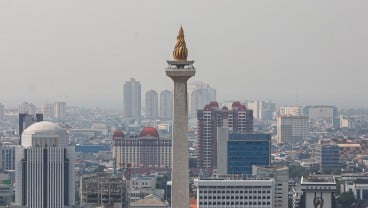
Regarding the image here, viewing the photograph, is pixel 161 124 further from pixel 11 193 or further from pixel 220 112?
pixel 11 193

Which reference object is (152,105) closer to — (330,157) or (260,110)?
(260,110)

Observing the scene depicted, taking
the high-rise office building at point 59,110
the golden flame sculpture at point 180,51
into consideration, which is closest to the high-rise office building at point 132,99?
the high-rise office building at point 59,110

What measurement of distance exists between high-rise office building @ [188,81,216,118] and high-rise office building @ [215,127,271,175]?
168ft

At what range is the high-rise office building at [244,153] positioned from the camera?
6456cm

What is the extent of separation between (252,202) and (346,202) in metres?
11.7

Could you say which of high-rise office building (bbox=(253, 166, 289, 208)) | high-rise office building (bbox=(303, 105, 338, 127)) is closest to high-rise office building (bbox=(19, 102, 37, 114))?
high-rise office building (bbox=(303, 105, 338, 127))

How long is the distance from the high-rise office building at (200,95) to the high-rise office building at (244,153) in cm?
5121

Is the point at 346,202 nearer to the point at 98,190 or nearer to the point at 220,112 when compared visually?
the point at 98,190

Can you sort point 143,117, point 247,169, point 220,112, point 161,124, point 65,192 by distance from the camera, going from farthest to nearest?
point 143,117, point 161,124, point 220,112, point 247,169, point 65,192

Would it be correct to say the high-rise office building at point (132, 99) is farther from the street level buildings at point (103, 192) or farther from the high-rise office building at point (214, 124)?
the street level buildings at point (103, 192)

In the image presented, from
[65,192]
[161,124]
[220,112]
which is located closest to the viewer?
[65,192]

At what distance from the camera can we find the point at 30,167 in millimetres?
48812

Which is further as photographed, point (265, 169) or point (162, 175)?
point (162, 175)

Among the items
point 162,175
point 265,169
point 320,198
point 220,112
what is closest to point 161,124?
point 220,112
